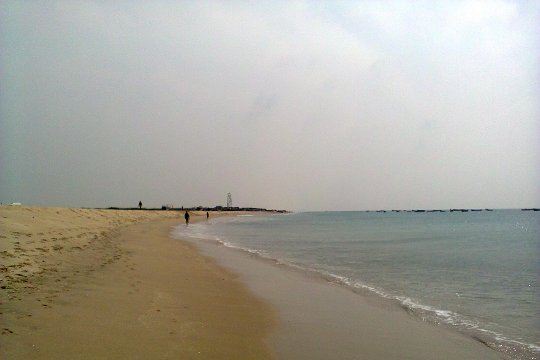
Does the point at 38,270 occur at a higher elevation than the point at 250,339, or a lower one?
higher

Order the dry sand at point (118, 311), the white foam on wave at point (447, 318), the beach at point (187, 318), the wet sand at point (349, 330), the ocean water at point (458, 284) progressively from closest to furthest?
the dry sand at point (118, 311)
the beach at point (187, 318)
the wet sand at point (349, 330)
the white foam on wave at point (447, 318)
the ocean water at point (458, 284)

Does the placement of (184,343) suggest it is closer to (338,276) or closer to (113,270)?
(113,270)

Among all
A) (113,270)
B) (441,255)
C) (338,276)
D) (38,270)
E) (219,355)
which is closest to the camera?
(219,355)

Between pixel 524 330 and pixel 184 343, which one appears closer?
pixel 184 343

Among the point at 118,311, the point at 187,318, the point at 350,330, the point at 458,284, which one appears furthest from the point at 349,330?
the point at 458,284

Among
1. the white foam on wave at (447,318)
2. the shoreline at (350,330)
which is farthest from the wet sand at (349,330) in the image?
the white foam on wave at (447,318)

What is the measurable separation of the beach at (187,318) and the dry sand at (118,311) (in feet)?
0.06

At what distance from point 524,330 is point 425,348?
3.31 meters

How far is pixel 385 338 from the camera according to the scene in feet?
25.7

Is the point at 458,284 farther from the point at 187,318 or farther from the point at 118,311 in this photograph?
the point at 118,311

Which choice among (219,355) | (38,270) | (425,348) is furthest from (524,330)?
(38,270)

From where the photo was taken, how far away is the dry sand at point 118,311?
6.05 metres

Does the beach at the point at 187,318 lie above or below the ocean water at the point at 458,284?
above

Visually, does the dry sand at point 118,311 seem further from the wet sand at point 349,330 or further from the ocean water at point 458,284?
the ocean water at point 458,284
